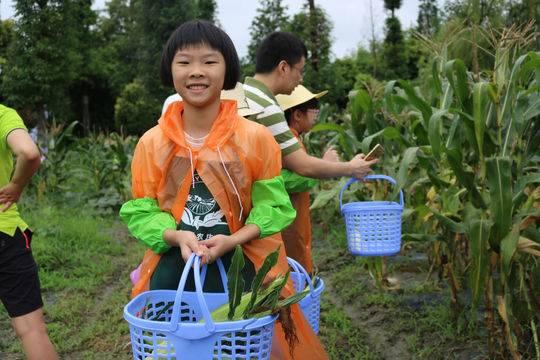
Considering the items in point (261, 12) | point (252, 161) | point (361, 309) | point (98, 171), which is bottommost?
point (361, 309)

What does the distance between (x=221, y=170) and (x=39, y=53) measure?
64.0 ft

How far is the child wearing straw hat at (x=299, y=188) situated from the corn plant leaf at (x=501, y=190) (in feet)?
2.29

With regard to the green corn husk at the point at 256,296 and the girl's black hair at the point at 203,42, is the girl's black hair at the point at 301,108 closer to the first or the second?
the girl's black hair at the point at 203,42

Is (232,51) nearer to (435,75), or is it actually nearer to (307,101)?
(307,101)

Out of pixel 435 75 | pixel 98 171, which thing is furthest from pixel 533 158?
pixel 98 171

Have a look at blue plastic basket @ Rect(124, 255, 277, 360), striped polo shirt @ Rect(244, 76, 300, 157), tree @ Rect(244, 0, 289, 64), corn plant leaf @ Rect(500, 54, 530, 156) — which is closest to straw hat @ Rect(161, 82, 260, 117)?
striped polo shirt @ Rect(244, 76, 300, 157)

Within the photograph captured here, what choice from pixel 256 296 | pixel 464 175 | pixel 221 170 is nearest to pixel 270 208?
pixel 221 170

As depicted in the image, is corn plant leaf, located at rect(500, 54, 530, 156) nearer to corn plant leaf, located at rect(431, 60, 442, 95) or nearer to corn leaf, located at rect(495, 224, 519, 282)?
corn leaf, located at rect(495, 224, 519, 282)

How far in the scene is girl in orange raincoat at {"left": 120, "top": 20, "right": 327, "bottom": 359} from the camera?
1.92m

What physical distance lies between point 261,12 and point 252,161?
14.8m

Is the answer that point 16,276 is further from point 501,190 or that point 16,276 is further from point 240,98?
point 501,190

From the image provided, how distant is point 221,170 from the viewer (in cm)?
192

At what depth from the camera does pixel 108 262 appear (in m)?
5.53

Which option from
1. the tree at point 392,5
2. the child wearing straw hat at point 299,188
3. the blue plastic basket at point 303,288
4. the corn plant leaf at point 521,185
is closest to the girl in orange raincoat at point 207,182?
the blue plastic basket at point 303,288
